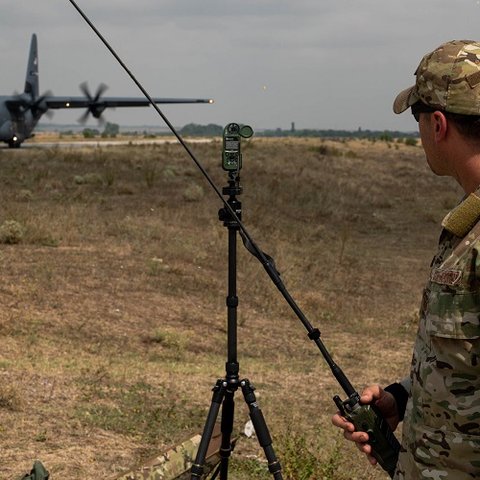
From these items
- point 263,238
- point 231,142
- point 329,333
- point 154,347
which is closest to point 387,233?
point 263,238

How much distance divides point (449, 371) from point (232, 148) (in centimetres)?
175

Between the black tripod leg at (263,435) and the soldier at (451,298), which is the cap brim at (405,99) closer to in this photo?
the soldier at (451,298)

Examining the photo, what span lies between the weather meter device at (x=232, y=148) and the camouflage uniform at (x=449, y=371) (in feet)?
4.78

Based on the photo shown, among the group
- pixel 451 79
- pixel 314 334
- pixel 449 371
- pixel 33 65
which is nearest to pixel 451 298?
pixel 449 371

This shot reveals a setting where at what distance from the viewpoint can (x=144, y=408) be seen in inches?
250

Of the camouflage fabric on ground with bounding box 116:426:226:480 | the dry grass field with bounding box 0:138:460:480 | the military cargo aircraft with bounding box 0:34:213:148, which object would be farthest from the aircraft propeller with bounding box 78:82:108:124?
the camouflage fabric on ground with bounding box 116:426:226:480

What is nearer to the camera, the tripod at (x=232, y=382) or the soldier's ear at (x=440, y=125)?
the soldier's ear at (x=440, y=125)

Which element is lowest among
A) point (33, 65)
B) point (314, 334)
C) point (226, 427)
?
point (226, 427)

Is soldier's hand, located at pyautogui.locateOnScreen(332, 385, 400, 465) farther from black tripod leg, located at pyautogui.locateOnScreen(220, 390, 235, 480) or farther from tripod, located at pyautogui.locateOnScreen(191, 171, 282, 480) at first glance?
black tripod leg, located at pyautogui.locateOnScreen(220, 390, 235, 480)

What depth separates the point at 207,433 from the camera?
11.2 ft

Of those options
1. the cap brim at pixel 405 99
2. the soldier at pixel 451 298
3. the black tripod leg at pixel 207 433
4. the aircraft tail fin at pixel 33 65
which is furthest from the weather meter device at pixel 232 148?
the aircraft tail fin at pixel 33 65

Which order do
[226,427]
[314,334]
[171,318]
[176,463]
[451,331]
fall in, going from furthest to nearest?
[171,318] < [176,463] < [226,427] < [314,334] < [451,331]

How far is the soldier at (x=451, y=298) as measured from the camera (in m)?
1.95

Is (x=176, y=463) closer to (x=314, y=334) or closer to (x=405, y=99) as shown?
(x=314, y=334)
